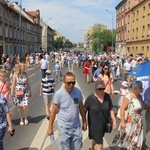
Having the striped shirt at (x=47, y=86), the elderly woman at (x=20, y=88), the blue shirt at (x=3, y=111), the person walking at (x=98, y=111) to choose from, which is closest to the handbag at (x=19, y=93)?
the elderly woman at (x=20, y=88)

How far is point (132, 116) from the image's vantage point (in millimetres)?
4598

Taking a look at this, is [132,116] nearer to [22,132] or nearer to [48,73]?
[22,132]

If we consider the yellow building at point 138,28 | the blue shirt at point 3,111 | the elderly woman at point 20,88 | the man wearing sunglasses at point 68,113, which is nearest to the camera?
the man wearing sunglasses at point 68,113

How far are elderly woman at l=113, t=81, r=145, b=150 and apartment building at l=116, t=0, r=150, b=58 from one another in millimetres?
34168

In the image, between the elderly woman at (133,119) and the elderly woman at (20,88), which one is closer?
the elderly woman at (133,119)

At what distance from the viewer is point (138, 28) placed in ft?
142

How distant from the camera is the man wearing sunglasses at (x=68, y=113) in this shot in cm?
390

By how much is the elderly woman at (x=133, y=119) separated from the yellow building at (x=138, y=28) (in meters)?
34.2

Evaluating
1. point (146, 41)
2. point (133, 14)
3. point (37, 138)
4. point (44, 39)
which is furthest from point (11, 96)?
point (44, 39)

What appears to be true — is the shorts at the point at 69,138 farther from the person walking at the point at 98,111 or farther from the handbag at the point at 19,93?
the handbag at the point at 19,93

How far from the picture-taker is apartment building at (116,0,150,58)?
3850 cm

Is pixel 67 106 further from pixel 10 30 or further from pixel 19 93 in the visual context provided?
pixel 10 30

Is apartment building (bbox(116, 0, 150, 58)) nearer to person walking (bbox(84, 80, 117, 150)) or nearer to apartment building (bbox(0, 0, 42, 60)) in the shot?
apartment building (bbox(0, 0, 42, 60))

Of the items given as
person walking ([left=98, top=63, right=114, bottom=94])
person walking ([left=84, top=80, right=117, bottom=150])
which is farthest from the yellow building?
person walking ([left=84, top=80, right=117, bottom=150])
